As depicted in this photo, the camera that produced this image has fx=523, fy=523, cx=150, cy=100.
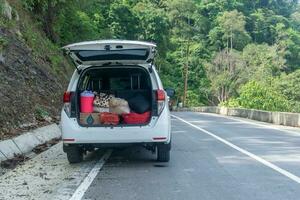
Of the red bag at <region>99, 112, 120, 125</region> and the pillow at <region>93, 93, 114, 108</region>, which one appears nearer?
the red bag at <region>99, 112, 120, 125</region>

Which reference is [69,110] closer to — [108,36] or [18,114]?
[18,114]

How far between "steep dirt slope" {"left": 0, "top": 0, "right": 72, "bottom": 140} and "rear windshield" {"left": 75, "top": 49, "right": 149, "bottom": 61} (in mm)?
2482

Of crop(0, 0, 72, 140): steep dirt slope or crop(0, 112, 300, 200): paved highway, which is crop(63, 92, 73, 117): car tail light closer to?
crop(0, 112, 300, 200): paved highway

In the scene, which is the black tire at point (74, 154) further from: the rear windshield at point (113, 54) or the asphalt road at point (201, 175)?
the rear windshield at point (113, 54)

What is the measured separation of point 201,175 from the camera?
8469mm

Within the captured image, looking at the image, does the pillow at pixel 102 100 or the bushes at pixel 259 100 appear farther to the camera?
the bushes at pixel 259 100

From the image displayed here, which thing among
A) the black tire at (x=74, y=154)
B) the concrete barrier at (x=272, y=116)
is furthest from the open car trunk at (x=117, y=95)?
the concrete barrier at (x=272, y=116)

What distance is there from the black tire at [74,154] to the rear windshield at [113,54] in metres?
1.69

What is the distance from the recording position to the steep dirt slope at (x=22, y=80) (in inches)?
523

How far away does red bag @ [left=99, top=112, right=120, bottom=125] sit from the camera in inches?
368

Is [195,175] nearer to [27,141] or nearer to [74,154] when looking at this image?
[74,154]

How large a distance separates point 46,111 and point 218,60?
66.6 m

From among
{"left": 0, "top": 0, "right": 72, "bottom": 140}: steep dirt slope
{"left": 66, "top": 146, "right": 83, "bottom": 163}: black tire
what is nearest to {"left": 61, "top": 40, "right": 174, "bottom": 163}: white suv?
{"left": 66, "top": 146, "right": 83, "bottom": 163}: black tire

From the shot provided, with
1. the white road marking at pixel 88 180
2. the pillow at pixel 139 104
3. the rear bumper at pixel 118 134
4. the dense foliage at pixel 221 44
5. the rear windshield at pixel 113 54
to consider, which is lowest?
the white road marking at pixel 88 180
